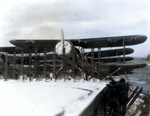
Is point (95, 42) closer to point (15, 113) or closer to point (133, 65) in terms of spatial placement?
point (133, 65)

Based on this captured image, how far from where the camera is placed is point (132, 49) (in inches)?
464

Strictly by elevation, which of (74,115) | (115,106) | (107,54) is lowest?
(115,106)

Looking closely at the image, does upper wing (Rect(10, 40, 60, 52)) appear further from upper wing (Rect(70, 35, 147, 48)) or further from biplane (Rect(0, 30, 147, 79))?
upper wing (Rect(70, 35, 147, 48))

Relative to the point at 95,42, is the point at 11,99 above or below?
below

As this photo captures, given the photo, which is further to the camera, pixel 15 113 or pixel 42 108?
pixel 42 108

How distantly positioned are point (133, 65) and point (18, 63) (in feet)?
27.5

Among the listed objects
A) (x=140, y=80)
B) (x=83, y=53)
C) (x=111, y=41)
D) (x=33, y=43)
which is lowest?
(x=140, y=80)

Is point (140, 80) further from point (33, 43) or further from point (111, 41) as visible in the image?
point (33, 43)

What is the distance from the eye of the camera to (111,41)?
405 inches

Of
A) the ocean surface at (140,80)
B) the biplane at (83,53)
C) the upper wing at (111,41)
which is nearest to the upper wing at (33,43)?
the biplane at (83,53)

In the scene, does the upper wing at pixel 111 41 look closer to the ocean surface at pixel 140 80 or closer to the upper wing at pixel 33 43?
the upper wing at pixel 33 43

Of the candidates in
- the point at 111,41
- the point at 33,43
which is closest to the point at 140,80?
the point at 111,41

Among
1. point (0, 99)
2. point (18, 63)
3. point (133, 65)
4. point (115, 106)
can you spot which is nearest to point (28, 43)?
point (18, 63)

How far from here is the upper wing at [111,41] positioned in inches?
383
